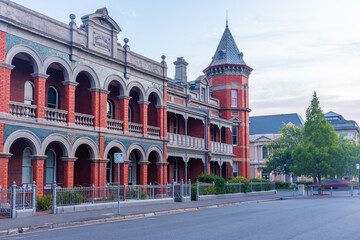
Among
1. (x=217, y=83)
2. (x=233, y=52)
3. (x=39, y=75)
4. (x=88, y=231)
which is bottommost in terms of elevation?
(x=88, y=231)

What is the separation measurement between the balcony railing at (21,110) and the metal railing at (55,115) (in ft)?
2.88

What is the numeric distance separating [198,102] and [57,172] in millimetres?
19601

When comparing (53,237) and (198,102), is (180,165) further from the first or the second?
(53,237)

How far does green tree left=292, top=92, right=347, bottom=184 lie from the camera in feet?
125

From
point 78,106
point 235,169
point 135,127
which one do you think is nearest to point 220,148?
point 235,169

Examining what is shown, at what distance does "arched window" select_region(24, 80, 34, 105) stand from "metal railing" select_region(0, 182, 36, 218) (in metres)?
6.77

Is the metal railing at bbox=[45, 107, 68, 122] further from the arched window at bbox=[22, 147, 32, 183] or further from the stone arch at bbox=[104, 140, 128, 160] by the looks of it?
the stone arch at bbox=[104, 140, 128, 160]

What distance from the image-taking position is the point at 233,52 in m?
47.4

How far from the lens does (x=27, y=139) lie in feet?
67.8

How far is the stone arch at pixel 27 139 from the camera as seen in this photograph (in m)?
19.7

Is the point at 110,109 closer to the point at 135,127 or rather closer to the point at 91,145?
the point at 135,127

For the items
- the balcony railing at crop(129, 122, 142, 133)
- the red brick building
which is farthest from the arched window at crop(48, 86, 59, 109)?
the balcony railing at crop(129, 122, 142, 133)

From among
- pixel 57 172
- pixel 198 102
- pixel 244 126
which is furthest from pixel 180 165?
pixel 57 172

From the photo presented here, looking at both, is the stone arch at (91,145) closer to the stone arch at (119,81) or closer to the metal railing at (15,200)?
the stone arch at (119,81)
